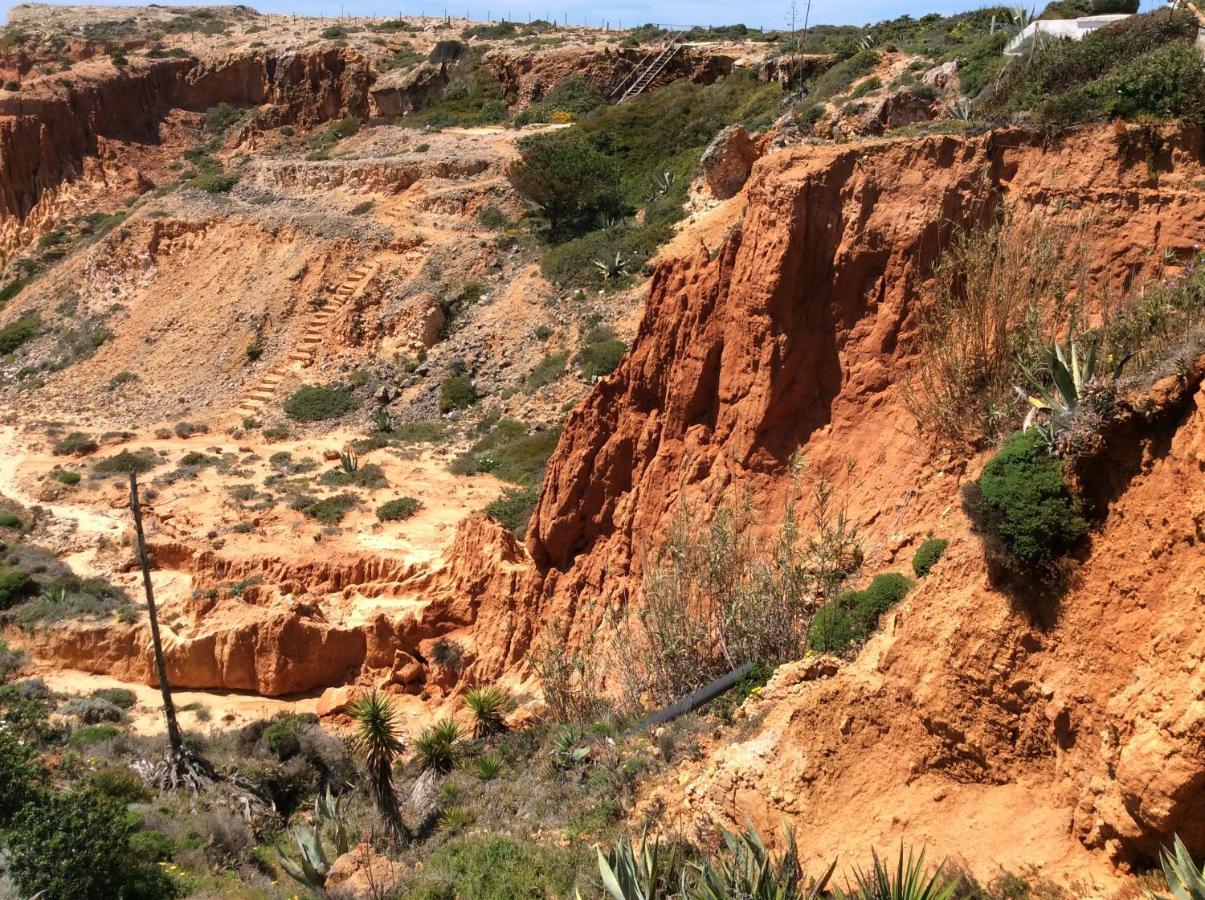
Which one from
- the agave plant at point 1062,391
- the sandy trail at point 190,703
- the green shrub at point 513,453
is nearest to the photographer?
the agave plant at point 1062,391

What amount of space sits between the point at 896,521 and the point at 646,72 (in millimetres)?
49276

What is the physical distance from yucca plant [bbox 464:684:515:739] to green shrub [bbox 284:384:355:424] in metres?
19.5

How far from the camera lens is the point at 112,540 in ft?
72.9

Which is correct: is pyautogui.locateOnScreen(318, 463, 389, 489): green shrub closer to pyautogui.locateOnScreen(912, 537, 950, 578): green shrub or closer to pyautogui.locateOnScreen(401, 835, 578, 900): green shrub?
pyautogui.locateOnScreen(401, 835, 578, 900): green shrub

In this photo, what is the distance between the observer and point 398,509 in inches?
906

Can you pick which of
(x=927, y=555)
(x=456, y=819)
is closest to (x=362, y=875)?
(x=456, y=819)

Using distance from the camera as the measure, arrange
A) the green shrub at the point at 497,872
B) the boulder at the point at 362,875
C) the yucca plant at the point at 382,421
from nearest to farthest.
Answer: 1. the green shrub at the point at 497,872
2. the boulder at the point at 362,875
3. the yucca plant at the point at 382,421

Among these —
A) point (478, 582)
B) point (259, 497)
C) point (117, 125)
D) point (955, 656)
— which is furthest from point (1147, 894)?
point (117, 125)

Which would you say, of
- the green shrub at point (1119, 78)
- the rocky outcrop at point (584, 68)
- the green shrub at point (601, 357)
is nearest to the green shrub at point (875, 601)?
the green shrub at point (1119, 78)

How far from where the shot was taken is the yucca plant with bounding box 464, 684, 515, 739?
14836 mm

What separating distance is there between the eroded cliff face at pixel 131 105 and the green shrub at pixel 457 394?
34.2 metres

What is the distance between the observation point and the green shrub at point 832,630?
31.5 ft

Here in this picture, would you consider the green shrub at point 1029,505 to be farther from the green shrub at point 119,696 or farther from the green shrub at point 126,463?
the green shrub at point 126,463

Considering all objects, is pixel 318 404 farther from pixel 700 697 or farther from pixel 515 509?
pixel 700 697
